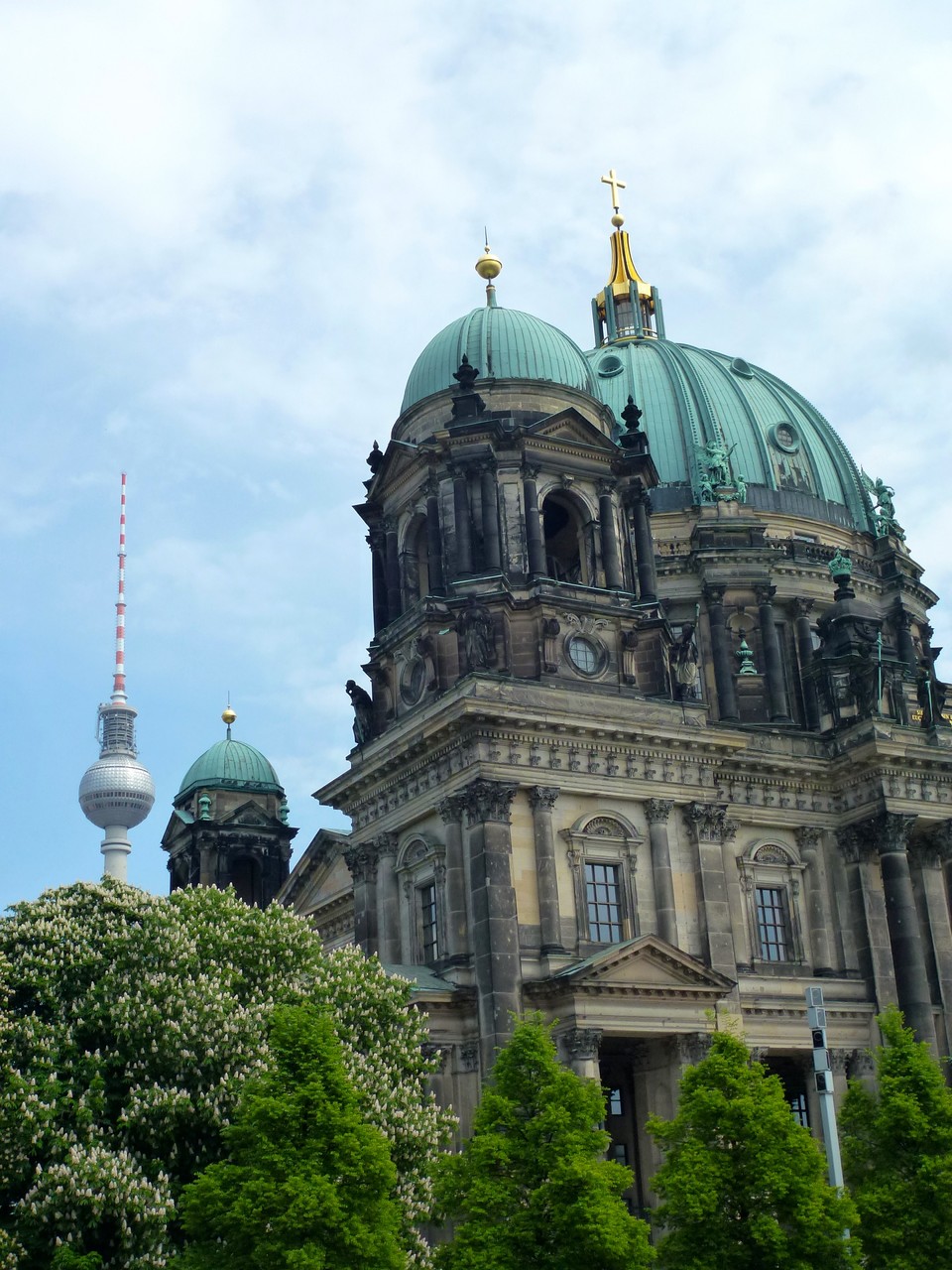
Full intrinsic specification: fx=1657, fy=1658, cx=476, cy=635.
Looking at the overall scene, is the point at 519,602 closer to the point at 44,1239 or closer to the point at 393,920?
the point at 393,920

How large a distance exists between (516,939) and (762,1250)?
12.8m

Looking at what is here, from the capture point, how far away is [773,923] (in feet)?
173

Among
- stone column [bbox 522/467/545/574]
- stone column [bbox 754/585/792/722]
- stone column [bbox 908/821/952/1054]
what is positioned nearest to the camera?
stone column [bbox 522/467/545/574]

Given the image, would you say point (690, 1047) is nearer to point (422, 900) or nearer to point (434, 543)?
point (422, 900)

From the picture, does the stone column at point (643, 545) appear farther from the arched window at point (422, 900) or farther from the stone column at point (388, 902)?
the stone column at point (388, 902)

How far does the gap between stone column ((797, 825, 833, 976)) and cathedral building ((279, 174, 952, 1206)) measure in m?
0.08

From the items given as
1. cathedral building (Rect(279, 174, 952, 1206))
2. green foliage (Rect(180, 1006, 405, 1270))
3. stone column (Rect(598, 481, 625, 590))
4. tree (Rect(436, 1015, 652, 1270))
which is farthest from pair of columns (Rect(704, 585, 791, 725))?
green foliage (Rect(180, 1006, 405, 1270))

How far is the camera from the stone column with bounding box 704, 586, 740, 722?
64.6 metres

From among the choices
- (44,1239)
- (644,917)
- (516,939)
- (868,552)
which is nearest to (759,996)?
(644,917)

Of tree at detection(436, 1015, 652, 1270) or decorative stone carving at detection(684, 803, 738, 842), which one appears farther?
decorative stone carving at detection(684, 803, 738, 842)

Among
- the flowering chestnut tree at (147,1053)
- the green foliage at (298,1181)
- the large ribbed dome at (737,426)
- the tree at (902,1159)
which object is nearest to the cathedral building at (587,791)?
the flowering chestnut tree at (147,1053)

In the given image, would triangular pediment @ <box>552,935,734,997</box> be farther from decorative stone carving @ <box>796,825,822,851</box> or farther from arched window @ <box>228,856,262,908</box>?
arched window @ <box>228,856,262,908</box>

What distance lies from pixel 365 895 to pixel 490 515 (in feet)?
41.0

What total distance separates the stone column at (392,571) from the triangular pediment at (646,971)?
44.1 feet
